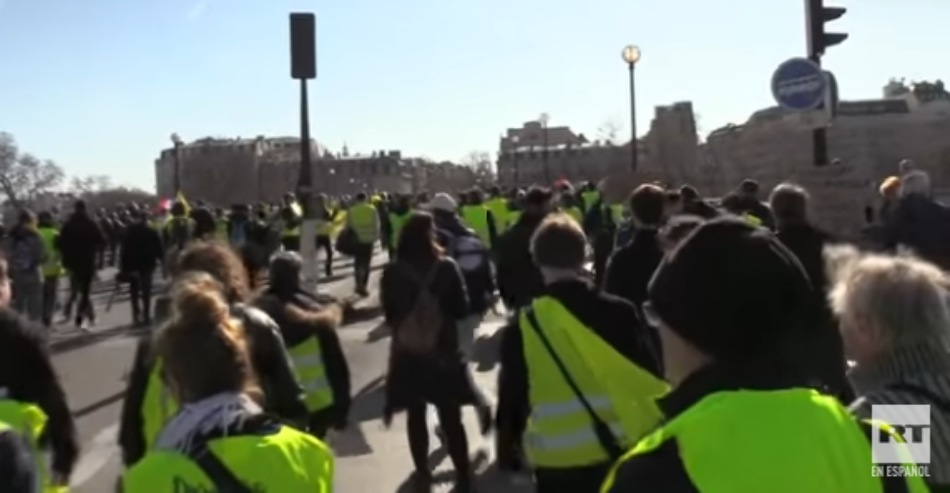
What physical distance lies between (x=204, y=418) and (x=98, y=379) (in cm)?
1147

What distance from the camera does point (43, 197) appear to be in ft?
316

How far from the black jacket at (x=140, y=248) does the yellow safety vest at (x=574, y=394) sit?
47.6 feet

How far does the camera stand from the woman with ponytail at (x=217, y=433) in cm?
333

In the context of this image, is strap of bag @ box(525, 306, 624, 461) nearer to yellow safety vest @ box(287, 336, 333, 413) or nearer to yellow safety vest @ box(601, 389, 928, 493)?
yellow safety vest @ box(287, 336, 333, 413)

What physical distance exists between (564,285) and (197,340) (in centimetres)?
226

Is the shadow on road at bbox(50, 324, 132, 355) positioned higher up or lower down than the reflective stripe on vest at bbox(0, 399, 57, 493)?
lower down

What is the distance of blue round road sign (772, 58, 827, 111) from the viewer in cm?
1373

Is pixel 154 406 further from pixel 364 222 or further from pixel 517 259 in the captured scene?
pixel 364 222

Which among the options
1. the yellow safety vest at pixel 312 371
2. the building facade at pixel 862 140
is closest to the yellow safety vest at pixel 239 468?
the yellow safety vest at pixel 312 371

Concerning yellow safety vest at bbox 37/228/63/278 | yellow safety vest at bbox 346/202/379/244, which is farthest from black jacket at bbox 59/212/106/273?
yellow safety vest at bbox 346/202/379/244

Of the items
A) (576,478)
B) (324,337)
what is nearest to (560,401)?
(576,478)

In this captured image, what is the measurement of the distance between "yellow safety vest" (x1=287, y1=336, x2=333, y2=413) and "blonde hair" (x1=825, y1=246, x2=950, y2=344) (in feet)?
12.0

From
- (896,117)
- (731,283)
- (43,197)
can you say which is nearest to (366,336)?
(731,283)

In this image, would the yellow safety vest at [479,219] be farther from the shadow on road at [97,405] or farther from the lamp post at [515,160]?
the lamp post at [515,160]
